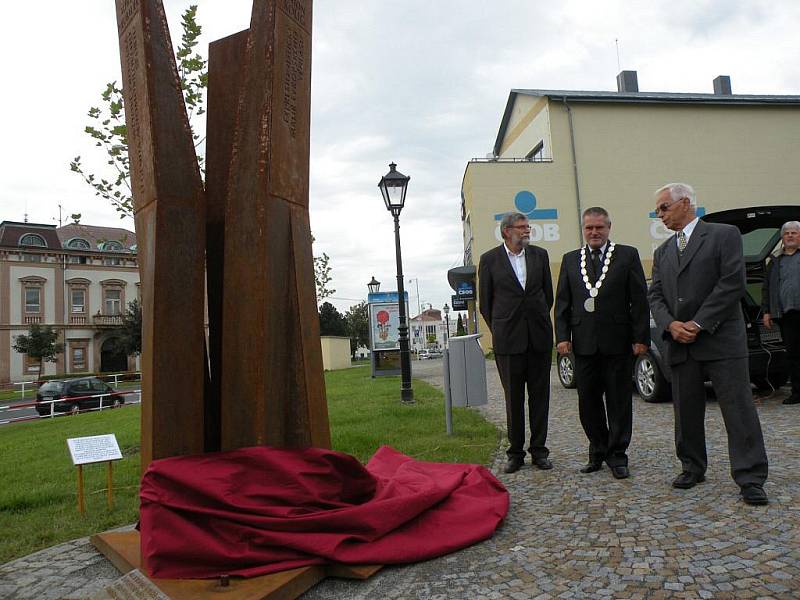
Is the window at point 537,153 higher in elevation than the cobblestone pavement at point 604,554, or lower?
higher

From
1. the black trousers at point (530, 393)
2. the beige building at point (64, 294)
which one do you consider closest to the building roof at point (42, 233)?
the beige building at point (64, 294)

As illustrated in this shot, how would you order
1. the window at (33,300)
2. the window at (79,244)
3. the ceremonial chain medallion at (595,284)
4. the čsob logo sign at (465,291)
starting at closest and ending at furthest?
the ceremonial chain medallion at (595,284) → the čsob logo sign at (465,291) → the window at (33,300) → the window at (79,244)

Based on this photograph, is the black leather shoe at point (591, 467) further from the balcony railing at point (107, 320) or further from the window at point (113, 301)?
the window at point (113, 301)

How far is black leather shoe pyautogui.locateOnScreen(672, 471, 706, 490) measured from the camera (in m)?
3.94

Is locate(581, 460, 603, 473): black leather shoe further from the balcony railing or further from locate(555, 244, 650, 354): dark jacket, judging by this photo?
the balcony railing

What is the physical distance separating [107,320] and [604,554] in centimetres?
5873

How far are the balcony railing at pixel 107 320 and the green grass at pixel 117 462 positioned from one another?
153 ft

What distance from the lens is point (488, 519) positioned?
133 inches

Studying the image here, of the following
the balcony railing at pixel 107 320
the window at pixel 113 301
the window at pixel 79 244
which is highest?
the window at pixel 79 244

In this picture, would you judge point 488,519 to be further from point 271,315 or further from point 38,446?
point 38,446

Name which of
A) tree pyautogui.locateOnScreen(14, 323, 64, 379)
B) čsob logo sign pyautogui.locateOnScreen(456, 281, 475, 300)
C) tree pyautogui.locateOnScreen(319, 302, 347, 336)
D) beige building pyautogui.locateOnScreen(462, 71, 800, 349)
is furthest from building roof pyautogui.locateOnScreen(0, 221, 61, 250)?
čsob logo sign pyautogui.locateOnScreen(456, 281, 475, 300)

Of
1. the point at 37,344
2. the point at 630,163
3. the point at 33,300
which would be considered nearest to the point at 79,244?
the point at 33,300

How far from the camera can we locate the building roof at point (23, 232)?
170 ft

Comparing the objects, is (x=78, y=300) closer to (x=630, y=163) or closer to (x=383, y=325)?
(x=383, y=325)
